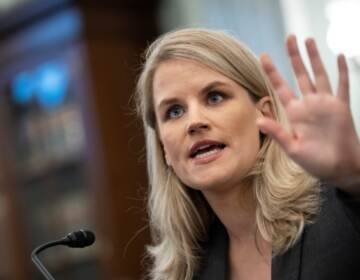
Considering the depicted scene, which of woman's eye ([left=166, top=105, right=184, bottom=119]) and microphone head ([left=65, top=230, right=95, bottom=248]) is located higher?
woman's eye ([left=166, top=105, right=184, bottom=119])

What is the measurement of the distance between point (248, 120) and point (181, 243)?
42cm

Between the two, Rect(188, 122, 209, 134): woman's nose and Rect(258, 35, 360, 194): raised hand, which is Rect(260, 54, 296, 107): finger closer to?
Rect(258, 35, 360, 194): raised hand

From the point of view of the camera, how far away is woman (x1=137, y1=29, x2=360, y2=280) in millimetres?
1639

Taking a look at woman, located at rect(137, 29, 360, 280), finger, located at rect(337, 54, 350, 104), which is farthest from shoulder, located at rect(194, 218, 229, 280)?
finger, located at rect(337, 54, 350, 104)

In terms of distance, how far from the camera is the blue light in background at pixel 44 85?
4281 millimetres

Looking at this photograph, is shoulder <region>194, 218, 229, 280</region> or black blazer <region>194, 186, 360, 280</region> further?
shoulder <region>194, 218, 229, 280</region>

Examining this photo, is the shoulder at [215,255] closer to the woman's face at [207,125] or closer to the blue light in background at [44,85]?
the woman's face at [207,125]

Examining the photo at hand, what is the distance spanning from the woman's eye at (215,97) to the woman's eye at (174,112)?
0.08m

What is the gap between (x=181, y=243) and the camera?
194 cm

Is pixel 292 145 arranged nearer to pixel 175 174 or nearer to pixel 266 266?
pixel 266 266

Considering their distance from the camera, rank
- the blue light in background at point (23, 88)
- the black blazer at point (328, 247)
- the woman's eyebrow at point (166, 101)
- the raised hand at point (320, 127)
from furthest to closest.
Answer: the blue light in background at point (23, 88), the woman's eyebrow at point (166, 101), the black blazer at point (328, 247), the raised hand at point (320, 127)

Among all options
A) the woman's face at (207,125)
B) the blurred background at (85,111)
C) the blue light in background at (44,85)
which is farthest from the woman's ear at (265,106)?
the blue light in background at (44,85)

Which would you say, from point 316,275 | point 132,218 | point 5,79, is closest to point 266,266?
point 316,275

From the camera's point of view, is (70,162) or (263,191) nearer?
(263,191)
